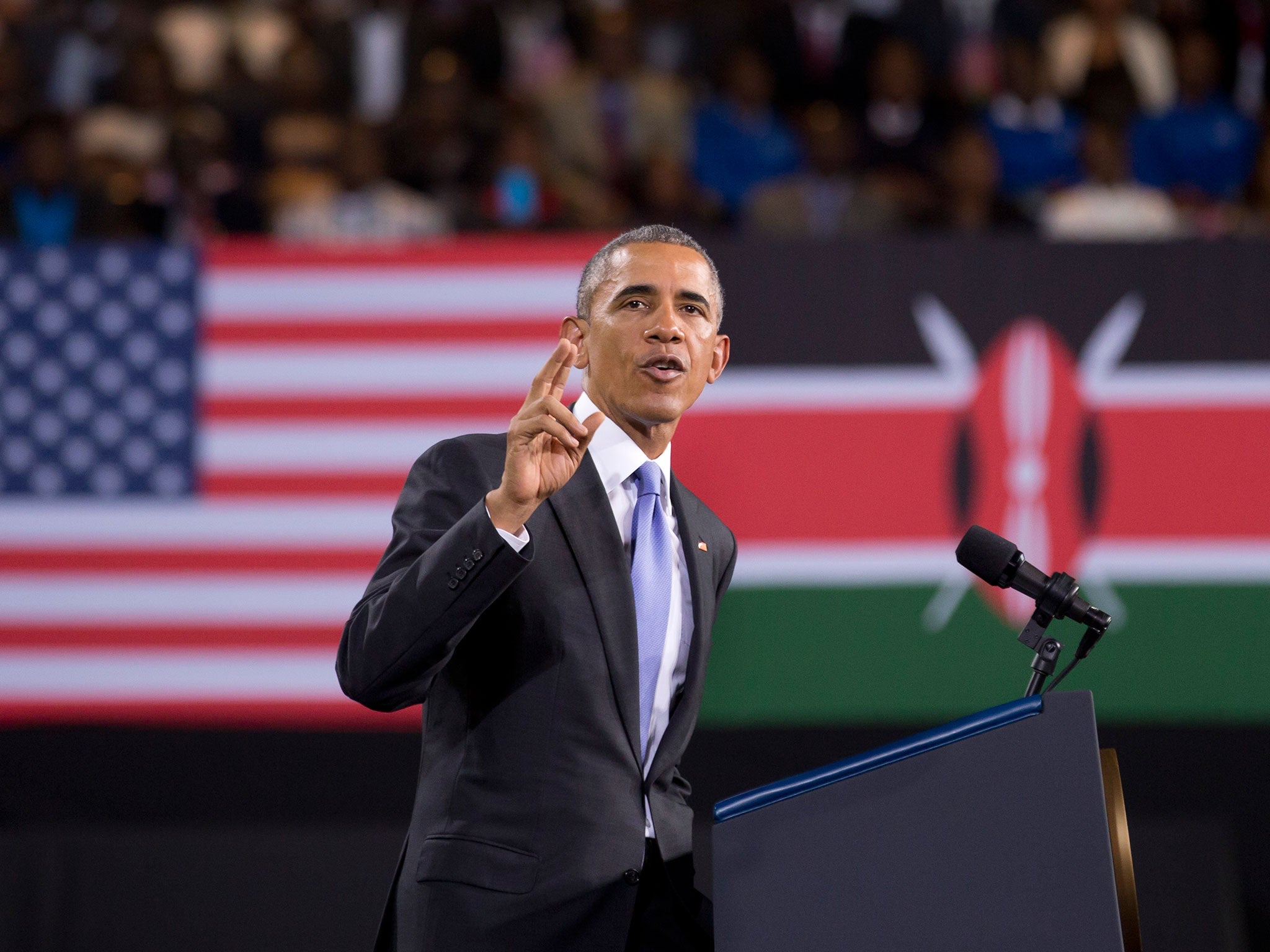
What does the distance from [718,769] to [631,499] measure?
197cm

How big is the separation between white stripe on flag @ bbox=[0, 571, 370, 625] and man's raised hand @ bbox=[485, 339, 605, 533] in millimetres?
2258

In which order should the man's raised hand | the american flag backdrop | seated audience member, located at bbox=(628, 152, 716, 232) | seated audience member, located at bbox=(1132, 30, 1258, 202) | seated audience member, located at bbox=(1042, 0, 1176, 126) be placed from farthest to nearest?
seated audience member, located at bbox=(1042, 0, 1176, 126), seated audience member, located at bbox=(1132, 30, 1258, 202), seated audience member, located at bbox=(628, 152, 716, 232), the american flag backdrop, the man's raised hand

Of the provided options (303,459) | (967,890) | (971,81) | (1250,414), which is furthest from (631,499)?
(971,81)

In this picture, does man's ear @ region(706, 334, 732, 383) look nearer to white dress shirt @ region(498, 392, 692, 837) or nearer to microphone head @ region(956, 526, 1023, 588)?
white dress shirt @ region(498, 392, 692, 837)

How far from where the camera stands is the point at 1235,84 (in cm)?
616

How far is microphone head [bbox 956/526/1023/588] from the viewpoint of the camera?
1568 mm

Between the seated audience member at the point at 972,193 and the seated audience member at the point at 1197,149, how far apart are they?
814 mm

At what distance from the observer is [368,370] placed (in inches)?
147

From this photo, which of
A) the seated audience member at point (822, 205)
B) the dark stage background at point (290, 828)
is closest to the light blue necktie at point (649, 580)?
the dark stage background at point (290, 828)

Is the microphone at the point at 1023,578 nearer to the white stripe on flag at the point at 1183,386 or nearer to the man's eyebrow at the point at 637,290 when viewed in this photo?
the man's eyebrow at the point at 637,290


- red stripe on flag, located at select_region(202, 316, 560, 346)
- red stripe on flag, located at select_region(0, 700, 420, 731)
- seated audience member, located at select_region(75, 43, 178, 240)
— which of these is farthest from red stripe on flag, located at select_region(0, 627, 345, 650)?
seated audience member, located at select_region(75, 43, 178, 240)

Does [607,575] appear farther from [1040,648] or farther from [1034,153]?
[1034,153]

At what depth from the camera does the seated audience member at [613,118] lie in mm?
5602

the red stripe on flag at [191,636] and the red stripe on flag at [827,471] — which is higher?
the red stripe on flag at [827,471]
